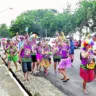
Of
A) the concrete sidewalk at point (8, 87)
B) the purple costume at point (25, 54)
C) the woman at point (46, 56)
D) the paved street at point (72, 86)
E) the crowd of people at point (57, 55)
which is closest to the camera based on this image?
the concrete sidewalk at point (8, 87)

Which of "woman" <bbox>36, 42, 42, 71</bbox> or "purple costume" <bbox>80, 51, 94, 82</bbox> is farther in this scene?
"woman" <bbox>36, 42, 42, 71</bbox>

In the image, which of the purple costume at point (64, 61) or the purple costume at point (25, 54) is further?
the purple costume at point (64, 61)

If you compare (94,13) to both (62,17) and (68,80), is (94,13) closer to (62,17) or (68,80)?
(62,17)

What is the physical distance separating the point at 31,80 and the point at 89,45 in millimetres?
3138

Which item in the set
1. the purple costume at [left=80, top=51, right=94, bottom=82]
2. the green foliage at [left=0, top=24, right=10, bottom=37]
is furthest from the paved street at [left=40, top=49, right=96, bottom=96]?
the green foliage at [left=0, top=24, right=10, bottom=37]

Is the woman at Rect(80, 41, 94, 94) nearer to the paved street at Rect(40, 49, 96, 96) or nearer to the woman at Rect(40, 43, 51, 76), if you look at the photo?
the paved street at Rect(40, 49, 96, 96)

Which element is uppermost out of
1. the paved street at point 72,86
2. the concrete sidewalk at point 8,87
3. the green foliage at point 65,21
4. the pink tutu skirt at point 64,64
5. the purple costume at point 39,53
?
the green foliage at point 65,21

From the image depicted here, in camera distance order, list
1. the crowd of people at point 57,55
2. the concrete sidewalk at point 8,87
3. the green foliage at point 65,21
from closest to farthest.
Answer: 1. the concrete sidewalk at point 8,87
2. the crowd of people at point 57,55
3. the green foliage at point 65,21

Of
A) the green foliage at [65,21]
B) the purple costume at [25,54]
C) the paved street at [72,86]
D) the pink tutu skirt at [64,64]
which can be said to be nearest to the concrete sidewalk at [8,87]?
the purple costume at [25,54]

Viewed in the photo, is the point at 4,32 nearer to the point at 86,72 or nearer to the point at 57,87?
the point at 57,87

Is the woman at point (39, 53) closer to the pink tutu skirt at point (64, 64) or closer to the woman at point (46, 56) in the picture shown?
the woman at point (46, 56)

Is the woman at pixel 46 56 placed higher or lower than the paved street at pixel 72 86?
higher

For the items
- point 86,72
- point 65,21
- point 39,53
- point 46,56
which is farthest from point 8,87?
point 65,21

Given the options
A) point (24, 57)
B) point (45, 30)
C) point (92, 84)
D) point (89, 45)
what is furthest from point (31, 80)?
point (45, 30)
